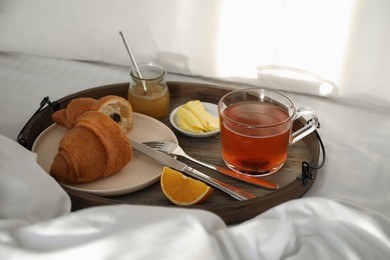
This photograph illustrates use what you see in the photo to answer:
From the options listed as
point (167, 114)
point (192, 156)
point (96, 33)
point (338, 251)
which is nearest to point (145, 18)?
point (96, 33)

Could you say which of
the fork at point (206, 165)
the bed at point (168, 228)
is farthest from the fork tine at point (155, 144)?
the bed at point (168, 228)

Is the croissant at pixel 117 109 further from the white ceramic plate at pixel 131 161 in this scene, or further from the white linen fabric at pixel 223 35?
the white linen fabric at pixel 223 35

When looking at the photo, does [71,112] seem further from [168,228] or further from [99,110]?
[168,228]

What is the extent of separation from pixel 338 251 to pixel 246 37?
2.01ft

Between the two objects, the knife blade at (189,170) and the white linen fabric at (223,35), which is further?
the white linen fabric at (223,35)

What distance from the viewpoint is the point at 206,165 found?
2.65 ft

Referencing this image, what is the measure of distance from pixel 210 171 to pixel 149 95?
0.19m

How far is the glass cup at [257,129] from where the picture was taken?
756 millimetres

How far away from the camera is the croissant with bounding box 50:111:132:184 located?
0.74 meters

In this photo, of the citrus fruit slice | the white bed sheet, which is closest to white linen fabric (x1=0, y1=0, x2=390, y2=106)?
the white bed sheet

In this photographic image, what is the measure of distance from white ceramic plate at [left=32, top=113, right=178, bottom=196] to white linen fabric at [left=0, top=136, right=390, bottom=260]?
19 cm

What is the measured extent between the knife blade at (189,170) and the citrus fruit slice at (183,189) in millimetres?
30

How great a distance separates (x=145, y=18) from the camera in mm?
1069

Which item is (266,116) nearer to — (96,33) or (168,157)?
(168,157)
